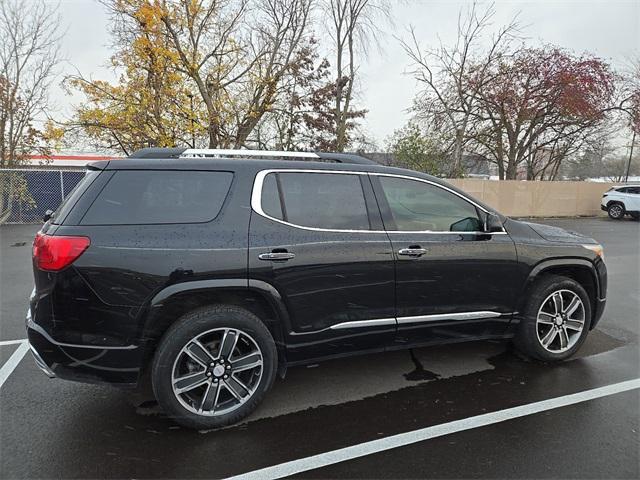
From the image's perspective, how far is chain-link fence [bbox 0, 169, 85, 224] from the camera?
42.9 ft

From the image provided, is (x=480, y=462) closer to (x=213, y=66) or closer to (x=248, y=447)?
(x=248, y=447)

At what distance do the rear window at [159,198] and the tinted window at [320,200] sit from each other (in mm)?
374

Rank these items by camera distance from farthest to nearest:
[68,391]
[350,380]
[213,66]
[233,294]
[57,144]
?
1. [213,66]
2. [57,144]
3. [350,380]
4. [68,391]
5. [233,294]

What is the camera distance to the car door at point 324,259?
2787 millimetres

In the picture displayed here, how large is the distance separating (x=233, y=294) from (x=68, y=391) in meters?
1.67

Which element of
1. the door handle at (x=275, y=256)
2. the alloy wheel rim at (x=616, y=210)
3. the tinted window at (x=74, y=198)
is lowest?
the alloy wheel rim at (x=616, y=210)

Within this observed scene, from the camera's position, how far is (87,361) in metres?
2.51

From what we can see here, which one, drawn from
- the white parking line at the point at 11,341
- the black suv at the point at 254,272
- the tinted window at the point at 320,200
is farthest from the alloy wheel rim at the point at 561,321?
the white parking line at the point at 11,341

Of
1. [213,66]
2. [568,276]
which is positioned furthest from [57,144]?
[568,276]

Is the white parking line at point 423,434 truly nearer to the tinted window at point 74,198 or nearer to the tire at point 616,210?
the tinted window at point 74,198

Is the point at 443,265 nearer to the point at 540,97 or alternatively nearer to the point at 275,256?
the point at 275,256

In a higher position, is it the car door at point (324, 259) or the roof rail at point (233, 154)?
the roof rail at point (233, 154)

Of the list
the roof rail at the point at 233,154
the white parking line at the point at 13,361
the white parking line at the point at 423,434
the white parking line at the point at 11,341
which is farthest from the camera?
the white parking line at the point at 11,341

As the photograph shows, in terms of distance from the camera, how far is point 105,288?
96.3 inches
